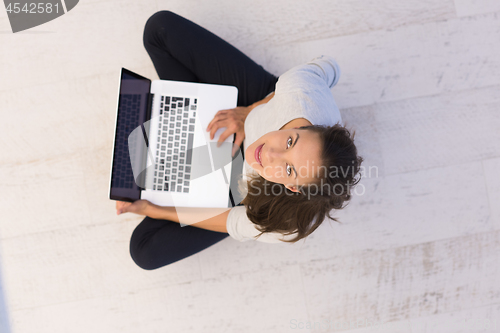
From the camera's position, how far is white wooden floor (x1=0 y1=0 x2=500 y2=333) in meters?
1.25

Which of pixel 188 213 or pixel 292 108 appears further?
pixel 188 213

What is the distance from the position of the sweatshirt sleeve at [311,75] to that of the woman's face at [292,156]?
177mm

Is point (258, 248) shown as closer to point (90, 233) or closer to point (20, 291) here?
point (90, 233)

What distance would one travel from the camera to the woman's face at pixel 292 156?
0.75 m

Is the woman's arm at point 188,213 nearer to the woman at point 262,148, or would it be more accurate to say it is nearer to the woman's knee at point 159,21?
the woman at point 262,148

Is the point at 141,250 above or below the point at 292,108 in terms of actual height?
below

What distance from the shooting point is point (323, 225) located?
128 cm

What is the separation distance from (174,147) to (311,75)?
518mm

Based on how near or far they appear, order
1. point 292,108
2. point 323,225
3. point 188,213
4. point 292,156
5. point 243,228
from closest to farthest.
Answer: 1. point 292,156
2. point 292,108
3. point 243,228
4. point 188,213
5. point 323,225

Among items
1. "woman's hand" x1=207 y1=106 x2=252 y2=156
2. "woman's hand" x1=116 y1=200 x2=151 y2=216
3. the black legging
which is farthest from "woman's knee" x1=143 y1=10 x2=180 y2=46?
"woman's hand" x1=116 y1=200 x2=151 y2=216

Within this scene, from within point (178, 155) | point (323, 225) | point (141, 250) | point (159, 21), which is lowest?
point (323, 225)

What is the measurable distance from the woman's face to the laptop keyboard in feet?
1.19

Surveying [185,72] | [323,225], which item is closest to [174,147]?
[185,72]

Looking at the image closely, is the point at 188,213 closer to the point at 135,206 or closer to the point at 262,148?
the point at 135,206
